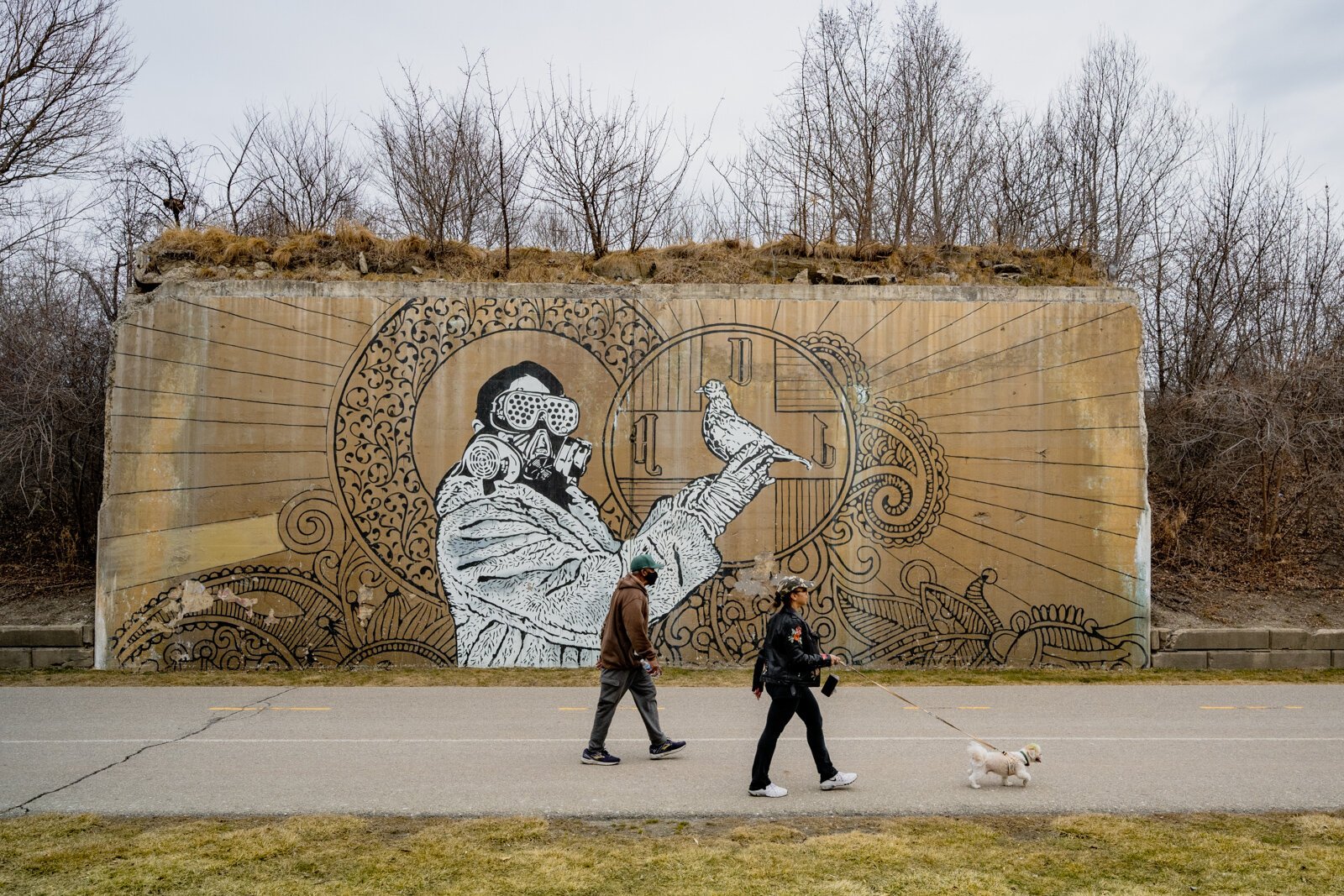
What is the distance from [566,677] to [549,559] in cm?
156

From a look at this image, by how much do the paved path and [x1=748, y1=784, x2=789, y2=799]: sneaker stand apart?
87mm

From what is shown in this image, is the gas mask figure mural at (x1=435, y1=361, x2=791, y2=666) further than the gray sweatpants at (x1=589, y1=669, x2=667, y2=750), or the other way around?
the gas mask figure mural at (x1=435, y1=361, x2=791, y2=666)

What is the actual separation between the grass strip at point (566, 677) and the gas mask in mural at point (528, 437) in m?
2.46

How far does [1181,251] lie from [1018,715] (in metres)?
12.8

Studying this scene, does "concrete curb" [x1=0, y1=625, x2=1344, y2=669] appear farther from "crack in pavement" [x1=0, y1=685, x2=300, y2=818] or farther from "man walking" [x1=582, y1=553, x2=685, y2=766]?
"man walking" [x1=582, y1=553, x2=685, y2=766]

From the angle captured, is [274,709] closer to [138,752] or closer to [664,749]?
[138,752]

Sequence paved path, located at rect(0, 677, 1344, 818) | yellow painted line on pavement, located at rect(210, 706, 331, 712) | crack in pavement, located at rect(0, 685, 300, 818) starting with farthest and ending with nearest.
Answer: yellow painted line on pavement, located at rect(210, 706, 331, 712)
paved path, located at rect(0, 677, 1344, 818)
crack in pavement, located at rect(0, 685, 300, 818)

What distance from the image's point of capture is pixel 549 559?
517 inches

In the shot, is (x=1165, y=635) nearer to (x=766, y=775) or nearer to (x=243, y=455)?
(x=766, y=775)

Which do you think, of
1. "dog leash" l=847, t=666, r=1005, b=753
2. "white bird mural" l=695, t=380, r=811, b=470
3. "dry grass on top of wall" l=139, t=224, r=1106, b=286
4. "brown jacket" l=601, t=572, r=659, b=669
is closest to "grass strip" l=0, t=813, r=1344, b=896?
"dog leash" l=847, t=666, r=1005, b=753

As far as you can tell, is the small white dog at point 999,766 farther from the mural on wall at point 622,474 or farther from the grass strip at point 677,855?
the mural on wall at point 622,474

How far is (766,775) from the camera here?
22.0 feet

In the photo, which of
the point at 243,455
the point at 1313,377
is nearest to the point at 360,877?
the point at 243,455

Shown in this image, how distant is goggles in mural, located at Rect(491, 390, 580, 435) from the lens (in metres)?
13.3
